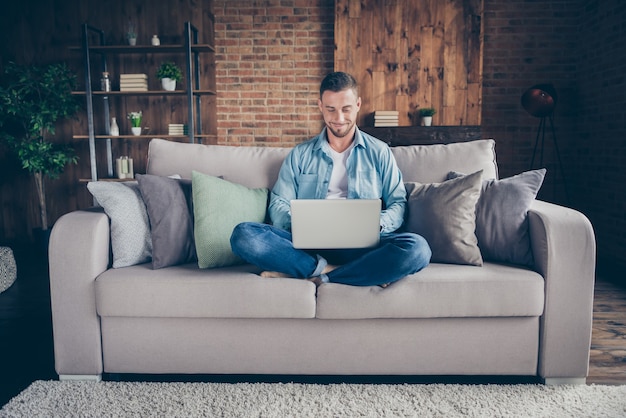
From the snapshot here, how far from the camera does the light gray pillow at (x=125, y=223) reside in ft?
6.73

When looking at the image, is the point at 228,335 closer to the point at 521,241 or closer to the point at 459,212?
the point at 459,212

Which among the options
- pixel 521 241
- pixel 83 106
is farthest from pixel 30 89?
pixel 521 241

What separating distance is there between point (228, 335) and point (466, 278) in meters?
0.91

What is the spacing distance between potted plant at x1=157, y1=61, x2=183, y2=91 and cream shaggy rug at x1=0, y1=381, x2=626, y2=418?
3.35 metres

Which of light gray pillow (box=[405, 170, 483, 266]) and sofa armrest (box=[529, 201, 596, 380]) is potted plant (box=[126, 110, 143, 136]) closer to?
light gray pillow (box=[405, 170, 483, 266])

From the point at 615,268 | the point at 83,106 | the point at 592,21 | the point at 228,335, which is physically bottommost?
the point at 615,268

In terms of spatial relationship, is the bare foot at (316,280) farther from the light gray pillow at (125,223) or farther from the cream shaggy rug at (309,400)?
the light gray pillow at (125,223)

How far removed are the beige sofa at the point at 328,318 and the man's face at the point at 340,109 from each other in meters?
0.79

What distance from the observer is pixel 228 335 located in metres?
1.92

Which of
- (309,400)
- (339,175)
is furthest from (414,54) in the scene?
(309,400)

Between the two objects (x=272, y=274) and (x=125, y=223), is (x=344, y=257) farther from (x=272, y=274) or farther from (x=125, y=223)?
(x=125, y=223)

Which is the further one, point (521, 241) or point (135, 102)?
point (135, 102)

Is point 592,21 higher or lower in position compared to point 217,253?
higher

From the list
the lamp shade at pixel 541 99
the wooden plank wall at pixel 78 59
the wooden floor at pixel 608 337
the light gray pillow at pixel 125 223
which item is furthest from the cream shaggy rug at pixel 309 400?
the wooden plank wall at pixel 78 59
